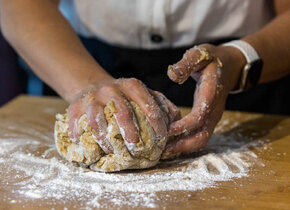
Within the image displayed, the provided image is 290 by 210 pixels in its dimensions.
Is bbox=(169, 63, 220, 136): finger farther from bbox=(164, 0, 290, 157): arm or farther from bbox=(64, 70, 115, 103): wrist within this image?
bbox=(64, 70, 115, 103): wrist

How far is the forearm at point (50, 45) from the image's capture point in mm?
1139

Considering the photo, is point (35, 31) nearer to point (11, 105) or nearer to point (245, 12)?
point (11, 105)

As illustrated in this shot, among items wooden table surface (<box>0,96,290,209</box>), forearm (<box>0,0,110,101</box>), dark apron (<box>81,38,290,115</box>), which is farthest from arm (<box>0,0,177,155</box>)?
dark apron (<box>81,38,290,115</box>)

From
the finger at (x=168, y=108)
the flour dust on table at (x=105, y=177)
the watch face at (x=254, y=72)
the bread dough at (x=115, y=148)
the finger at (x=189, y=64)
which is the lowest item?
the flour dust on table at (x=105, y=177)

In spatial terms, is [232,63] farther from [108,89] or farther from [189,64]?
[108,89]

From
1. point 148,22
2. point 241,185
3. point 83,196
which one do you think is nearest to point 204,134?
point 241,185

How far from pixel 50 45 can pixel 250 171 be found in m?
0.63

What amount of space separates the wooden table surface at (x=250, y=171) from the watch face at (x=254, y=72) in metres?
0.15

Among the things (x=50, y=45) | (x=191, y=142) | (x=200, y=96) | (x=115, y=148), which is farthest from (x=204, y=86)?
(x=50, y=45)

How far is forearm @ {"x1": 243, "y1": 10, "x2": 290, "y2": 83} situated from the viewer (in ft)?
4.16

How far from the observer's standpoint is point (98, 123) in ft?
3.11

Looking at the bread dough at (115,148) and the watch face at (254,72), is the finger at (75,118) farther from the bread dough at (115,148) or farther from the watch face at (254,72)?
the watch face at (254,72)

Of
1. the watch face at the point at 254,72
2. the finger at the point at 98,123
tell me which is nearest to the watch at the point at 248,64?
the watch face at the point at 254,72

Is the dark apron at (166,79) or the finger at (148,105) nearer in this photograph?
the finger at (148,105)
